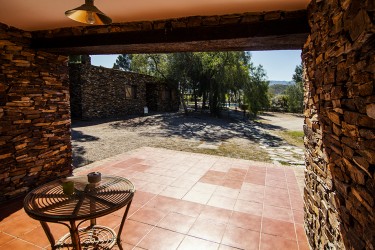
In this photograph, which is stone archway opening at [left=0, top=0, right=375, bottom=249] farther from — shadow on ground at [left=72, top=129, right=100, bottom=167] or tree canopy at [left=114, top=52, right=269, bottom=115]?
tree canopy at [left=114, top=52, right=269, bottom=115]

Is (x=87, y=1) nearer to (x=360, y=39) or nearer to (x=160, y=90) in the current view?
(x=360, y=39)

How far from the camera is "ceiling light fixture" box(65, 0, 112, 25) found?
6.55 feet

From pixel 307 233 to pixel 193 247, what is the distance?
1.42m

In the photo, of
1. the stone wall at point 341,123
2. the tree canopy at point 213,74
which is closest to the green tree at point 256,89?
the tree canopy at point 213,74

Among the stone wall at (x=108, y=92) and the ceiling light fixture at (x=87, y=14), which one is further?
the stone wall at (x=108, y=92)

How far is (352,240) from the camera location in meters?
1.45

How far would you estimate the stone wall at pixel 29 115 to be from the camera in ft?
11.5

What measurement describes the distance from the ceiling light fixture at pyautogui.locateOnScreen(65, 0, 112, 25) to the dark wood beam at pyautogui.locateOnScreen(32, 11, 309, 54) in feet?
3.33

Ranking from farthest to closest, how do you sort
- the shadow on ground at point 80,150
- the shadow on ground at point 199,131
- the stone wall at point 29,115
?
the shadow on ground at point 199,131, the shadow on ground at point 80,150, the stone wall at point 29,115

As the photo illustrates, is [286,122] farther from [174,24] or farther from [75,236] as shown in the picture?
[75,236]

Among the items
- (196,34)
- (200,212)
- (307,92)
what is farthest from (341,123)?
(200,212)

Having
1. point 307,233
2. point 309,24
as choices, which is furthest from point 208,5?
point 307,233

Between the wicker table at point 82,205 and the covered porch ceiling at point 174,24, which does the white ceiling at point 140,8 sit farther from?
the wicker table at point 82,205

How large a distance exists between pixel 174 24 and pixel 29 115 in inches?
114
